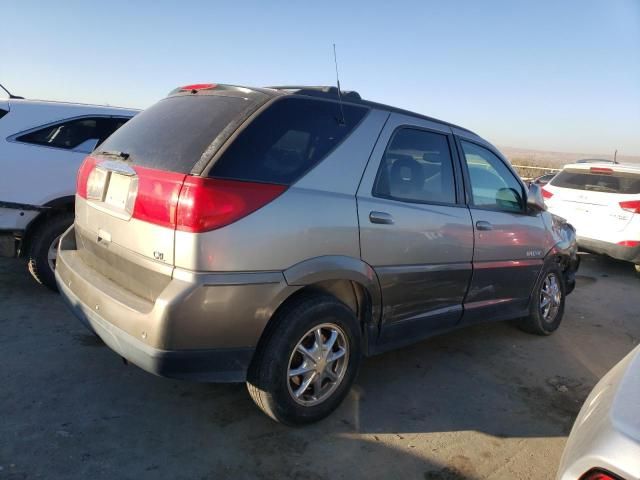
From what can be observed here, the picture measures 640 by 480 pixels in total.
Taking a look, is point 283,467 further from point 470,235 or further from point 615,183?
point 615,183

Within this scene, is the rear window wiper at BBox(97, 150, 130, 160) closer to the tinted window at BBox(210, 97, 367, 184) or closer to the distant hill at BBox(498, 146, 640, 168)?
the tinted window at BBox(210, 97, 367, 184)

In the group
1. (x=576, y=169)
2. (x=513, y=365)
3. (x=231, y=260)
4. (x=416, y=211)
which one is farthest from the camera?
(x=576, y=169)

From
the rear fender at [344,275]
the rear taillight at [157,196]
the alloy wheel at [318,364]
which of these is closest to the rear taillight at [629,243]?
the rear fender at [344,275]

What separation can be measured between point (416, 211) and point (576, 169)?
5.84 meters

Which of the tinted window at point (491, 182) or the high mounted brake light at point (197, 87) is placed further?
the tinted window at point (491, 182)

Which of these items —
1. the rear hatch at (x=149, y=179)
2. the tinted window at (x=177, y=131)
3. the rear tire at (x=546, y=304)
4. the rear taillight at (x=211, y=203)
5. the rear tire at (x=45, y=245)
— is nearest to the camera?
the rear taillight at (x=211, y=203)

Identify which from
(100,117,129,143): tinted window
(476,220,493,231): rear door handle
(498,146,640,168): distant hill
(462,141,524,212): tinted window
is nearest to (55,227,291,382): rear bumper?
(476,220,493,231): rear door handle

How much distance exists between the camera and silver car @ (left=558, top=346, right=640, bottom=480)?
1.49 metres

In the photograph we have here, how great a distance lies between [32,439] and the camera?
2.62 meters

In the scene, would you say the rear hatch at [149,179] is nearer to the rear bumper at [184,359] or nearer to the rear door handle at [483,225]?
the rear bumper at [184,359]

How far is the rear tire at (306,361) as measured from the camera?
2.66 meters

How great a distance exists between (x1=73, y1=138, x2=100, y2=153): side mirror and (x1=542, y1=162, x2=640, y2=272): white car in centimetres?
656

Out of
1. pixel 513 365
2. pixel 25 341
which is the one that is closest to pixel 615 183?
pixel 513 365

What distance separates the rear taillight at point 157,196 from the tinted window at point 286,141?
20cm
